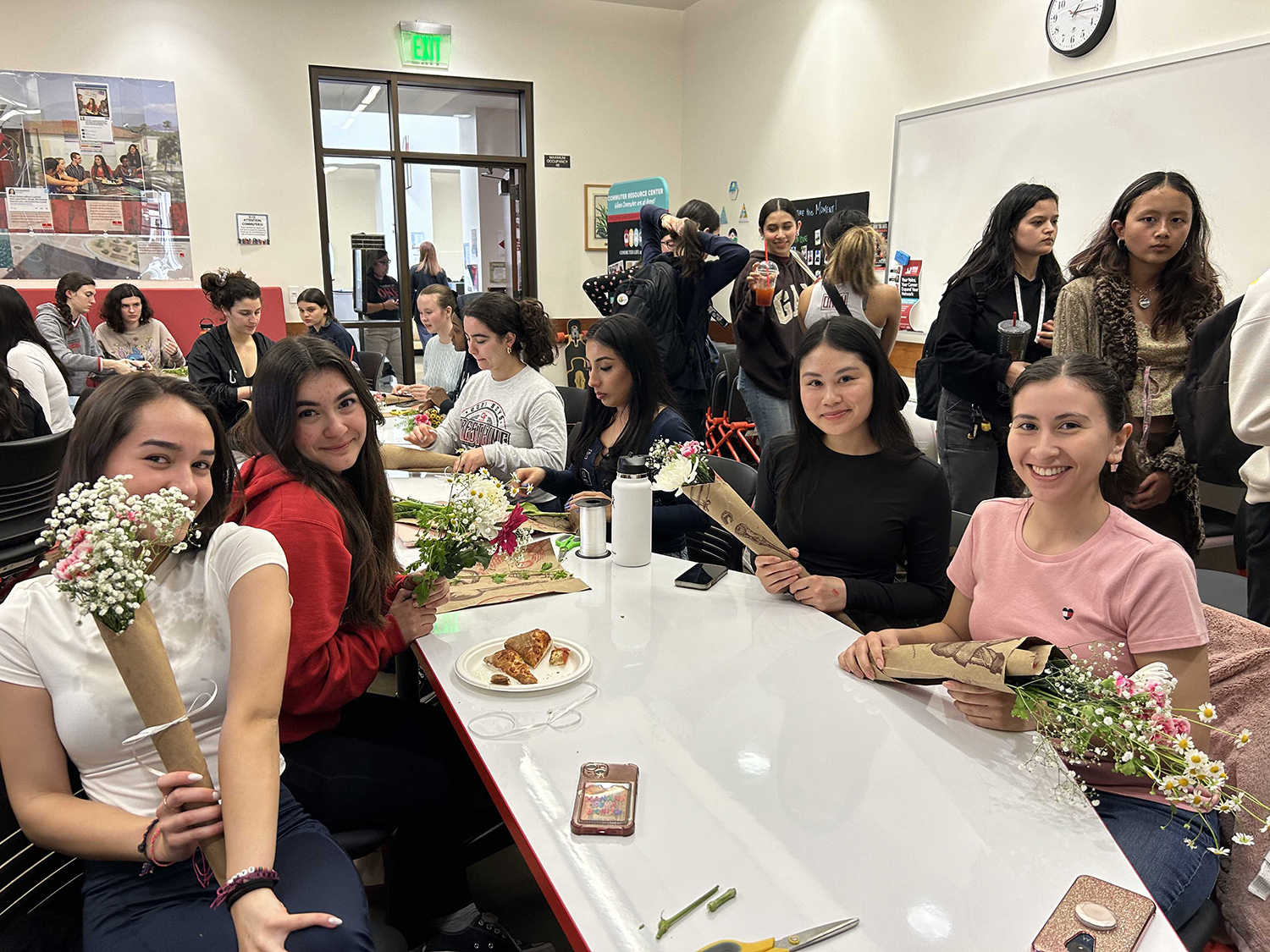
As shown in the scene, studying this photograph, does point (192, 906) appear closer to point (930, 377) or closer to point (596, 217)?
point (930, 377)

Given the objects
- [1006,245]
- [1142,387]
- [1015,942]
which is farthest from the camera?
[1006,245]

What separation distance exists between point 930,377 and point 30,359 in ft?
12.3

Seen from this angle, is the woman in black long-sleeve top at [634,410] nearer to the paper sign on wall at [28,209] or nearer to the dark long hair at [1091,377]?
the dark long hair at [1091,377]

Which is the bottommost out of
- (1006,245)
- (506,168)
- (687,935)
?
(687,935)

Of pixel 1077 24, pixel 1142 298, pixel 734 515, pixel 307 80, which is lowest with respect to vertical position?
pixel 734 515

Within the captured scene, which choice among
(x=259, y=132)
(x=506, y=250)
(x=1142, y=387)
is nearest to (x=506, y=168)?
(x=506, y=250)

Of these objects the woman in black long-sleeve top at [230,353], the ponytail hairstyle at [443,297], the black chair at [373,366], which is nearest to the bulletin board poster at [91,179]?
the black chair at [373,366]

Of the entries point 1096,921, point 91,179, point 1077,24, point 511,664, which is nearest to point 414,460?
point 511,664

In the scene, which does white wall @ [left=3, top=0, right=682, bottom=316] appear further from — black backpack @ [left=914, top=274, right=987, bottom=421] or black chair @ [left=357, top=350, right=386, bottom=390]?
black backpack @ [left=914, top=274, right=987, bottom=421]

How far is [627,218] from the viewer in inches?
286

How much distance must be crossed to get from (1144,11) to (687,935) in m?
4.67

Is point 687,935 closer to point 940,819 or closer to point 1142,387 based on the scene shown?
point 940,819

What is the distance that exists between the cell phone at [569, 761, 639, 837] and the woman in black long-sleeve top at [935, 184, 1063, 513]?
2321mm

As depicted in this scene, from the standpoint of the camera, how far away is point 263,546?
4.51 ft
